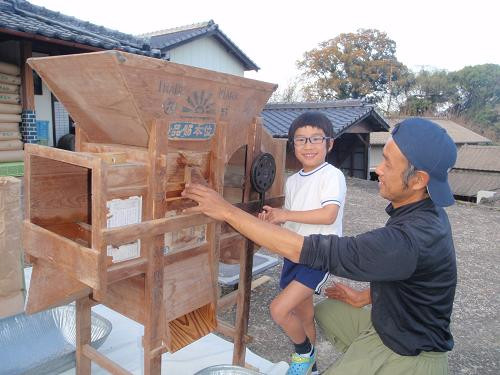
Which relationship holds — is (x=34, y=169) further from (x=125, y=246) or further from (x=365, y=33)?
(x=365, y=33)

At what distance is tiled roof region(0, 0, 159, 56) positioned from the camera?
652cm

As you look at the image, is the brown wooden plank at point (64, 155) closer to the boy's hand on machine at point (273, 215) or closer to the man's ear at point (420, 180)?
the boy's hand on machine at point (273, 215)

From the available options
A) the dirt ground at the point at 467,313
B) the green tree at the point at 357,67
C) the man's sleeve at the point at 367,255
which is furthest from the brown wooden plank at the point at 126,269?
the green tree at the point at 357,67

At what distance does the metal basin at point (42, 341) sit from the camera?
8.37ft

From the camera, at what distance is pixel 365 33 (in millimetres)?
31719

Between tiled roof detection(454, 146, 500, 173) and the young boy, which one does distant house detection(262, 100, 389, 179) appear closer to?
the young boy

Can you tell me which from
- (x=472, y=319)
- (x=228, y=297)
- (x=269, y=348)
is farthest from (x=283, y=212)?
(x=472, y=319)

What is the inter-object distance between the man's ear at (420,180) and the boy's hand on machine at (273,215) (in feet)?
2.81

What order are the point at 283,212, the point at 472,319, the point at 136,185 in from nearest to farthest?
the point at 136,185 < the point at 283,212 < the point at 472,319

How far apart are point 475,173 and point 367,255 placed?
917 inches

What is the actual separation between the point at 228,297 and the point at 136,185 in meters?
1.10

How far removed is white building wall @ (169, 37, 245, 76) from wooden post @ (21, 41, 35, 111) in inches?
321

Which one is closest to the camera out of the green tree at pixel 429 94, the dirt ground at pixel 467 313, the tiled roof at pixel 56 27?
the dirt ground at pixel 467 313

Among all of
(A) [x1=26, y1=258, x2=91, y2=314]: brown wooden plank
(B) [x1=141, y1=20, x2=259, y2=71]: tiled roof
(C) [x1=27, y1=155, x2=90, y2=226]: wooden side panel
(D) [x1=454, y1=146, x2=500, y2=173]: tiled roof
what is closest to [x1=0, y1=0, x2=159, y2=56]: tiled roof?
(B) [x1=141, y1=20, x2=259, y2=71]: tiled roof
